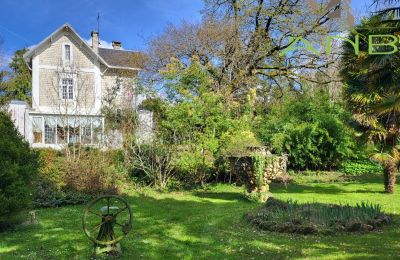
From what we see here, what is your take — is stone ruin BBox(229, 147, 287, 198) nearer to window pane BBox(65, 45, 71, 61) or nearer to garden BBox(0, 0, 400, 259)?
garden BBox(0, 0, 400, 259)

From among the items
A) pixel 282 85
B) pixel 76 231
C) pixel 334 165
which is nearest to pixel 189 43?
pixel 282 85

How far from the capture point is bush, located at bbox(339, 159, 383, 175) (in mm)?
23125

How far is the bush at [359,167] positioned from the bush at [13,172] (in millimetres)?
17848

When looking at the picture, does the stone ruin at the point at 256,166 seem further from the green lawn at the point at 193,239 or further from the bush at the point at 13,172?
the bush at the point at 13,172

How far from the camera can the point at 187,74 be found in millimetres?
17344

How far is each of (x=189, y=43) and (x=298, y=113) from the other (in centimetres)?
759

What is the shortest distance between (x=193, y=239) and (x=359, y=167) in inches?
710

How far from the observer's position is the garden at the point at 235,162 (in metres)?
7.66

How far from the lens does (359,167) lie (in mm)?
23484

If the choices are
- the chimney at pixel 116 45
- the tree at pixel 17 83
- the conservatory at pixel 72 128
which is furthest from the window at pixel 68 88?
the chimney at pixel 116 45

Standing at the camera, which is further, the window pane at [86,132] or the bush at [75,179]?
the window pane at [86,132]

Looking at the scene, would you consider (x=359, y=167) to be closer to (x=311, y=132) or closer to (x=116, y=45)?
(x=311, y=132)

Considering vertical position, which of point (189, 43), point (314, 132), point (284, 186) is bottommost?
point (284, 186)

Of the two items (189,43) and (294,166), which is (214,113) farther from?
(189,43)
